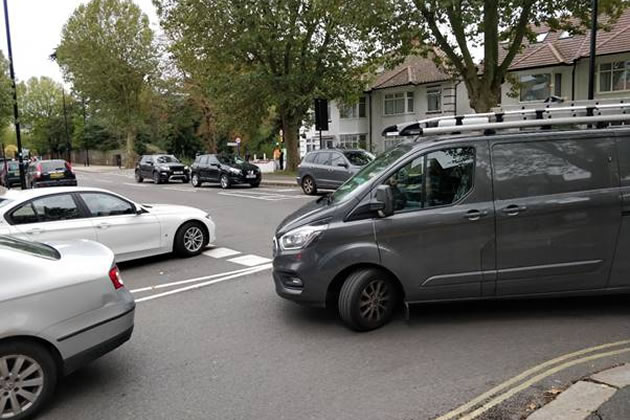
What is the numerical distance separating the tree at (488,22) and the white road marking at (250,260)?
14212 millimetres

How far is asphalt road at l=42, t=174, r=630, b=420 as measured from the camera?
3711mm

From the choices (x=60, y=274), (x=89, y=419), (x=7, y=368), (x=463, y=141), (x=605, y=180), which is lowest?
(x=89, y=419)

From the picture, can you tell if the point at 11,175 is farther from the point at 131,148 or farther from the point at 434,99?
the point at 434,99

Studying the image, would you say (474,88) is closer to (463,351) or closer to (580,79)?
(580,79)

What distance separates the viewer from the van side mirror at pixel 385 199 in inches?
193

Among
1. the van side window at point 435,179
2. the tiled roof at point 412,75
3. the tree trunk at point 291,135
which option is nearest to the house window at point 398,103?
the tiled roof at point 412,75

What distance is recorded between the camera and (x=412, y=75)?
39.3 metres

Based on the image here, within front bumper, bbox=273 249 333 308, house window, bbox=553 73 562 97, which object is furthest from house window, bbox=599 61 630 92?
front bumper, bbox=273 249 333 308

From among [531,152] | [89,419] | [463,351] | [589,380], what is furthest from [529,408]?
[89,419]

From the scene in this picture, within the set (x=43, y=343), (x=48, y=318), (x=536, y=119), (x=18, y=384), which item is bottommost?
(x=18, y=384)

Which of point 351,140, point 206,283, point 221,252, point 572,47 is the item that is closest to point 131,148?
point 351,140

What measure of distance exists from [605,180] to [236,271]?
5.14m

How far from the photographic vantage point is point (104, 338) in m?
3.97

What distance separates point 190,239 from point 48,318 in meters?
5.56
